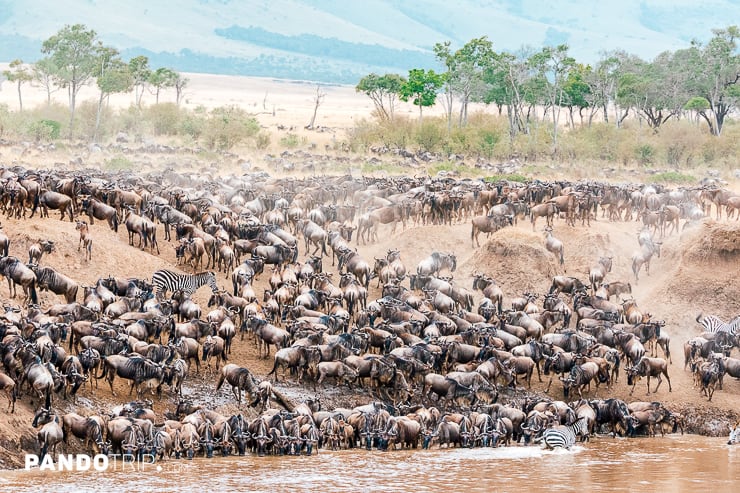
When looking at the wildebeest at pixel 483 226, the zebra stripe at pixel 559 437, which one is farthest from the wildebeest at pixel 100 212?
the zebra stripe at pixel 559 437

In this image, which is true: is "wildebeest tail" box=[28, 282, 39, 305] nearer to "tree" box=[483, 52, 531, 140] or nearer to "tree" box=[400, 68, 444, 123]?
"tree" box=[483, 52, 531, 140]

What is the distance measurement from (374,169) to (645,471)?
3694 cm

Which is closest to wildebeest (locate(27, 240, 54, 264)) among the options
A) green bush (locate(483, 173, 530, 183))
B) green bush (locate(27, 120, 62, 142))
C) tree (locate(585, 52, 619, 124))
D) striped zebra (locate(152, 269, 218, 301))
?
striped zebra (locate(152, 269, 218, 301))

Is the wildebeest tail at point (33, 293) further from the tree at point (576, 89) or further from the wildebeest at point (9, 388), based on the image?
the tree at point (576, 89)

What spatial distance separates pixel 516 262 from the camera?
27.6 meters

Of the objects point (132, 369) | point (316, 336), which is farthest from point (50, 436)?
point (316, 336)

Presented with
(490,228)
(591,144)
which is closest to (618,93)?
(591,144)

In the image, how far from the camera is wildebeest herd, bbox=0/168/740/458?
17.5m

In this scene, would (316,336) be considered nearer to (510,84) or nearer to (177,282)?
(177,282)

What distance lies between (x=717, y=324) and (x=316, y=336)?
9385 mm

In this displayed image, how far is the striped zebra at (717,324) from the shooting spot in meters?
23.7

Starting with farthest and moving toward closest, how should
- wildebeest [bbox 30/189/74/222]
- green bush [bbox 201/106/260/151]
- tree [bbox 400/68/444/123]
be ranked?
1. tree [bbox 400/68/444/123]
2. green bush [bbox 201/106/260/151]
3. wildebeest [bbox 30/189/74/222]

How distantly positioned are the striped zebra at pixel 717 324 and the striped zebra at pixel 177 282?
10849 mm

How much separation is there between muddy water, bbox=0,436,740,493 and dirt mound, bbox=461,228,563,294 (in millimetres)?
9533
